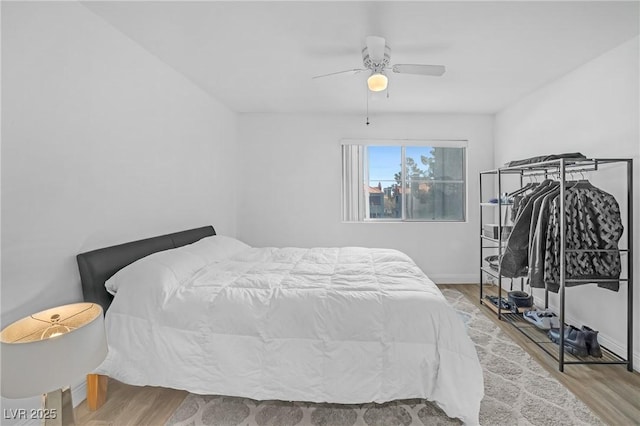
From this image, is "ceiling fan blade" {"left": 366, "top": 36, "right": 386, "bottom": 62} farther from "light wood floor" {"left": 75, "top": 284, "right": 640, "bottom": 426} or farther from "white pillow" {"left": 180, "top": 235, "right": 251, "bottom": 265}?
"light wood floor" {"left": 75, "top": 284, "right": 640, "bottom": 426}

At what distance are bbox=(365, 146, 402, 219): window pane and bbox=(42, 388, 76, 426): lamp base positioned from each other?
3955mm

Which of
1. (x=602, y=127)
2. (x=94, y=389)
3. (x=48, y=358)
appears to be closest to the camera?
(x=48, y=358)

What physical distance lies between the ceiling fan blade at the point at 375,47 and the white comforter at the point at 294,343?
65.7 inches

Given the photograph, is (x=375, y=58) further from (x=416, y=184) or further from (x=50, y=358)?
(x=416, y=184)

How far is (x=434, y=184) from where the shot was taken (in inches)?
189

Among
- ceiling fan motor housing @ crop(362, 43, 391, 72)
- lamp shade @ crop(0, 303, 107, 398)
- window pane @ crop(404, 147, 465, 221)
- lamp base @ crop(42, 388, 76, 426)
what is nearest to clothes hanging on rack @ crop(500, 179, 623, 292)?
ceiling fan motor housing @ crop(362, 43, 391, 72)

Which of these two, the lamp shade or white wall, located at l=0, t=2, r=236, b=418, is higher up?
white wall, located at l=0, t=2, r=236, b=418

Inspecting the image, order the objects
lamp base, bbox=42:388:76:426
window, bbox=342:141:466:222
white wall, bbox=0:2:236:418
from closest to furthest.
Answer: lamp base, bbox=42:388:76:426 → white wall, bbox=0:2:236:418 → window, bbox=342:141:466:222

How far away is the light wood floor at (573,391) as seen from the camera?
6.05ft

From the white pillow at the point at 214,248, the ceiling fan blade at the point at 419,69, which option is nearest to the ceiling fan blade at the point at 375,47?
the ceiling fan blade at the point at 419,69

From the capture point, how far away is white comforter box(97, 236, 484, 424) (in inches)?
68.0

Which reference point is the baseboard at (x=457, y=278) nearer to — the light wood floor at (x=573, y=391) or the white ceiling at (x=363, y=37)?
A: the light wood floor at (x=573, y=391)

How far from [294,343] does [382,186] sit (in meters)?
3.41

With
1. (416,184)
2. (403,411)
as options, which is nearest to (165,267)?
(403,411)
